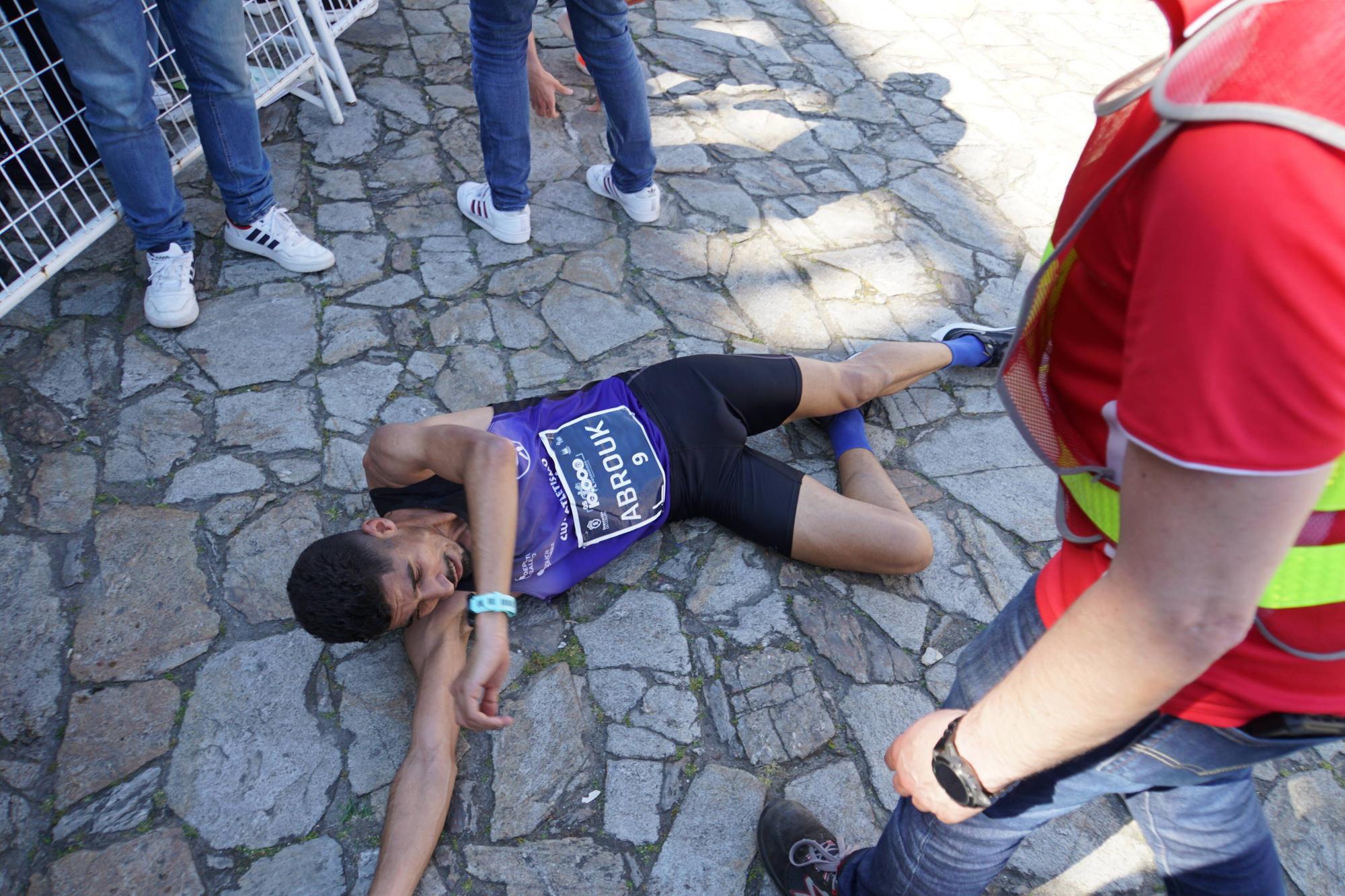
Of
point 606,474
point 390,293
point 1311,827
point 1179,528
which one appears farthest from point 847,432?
point 1179,528

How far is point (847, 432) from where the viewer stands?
2.82 meters

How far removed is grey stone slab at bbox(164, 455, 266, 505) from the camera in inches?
104

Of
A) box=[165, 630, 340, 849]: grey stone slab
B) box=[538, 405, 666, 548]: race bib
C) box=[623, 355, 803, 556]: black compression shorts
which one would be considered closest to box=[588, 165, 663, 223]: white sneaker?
box=[623, 355, 803, 556]: black compression shorts

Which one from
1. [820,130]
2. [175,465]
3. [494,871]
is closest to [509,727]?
[494,871]

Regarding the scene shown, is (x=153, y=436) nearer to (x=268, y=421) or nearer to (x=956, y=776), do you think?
(x=268, y=421)

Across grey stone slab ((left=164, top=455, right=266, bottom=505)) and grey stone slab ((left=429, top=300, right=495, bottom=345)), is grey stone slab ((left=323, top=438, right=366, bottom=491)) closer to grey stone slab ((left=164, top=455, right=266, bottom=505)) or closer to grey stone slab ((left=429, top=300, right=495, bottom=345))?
grey stone slab ((left=164, top=455, right=266, bottom=505))

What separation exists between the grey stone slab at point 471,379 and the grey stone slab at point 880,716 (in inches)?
60.5

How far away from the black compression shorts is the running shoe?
2.86 feet

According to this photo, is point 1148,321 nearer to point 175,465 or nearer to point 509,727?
point 509,727

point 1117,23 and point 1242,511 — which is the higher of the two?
point 1242,511

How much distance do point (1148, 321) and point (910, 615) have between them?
1846 mm

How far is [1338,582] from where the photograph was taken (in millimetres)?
916

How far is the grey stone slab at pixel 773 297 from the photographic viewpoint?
3.27m

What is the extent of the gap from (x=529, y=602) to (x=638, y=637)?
331mm
